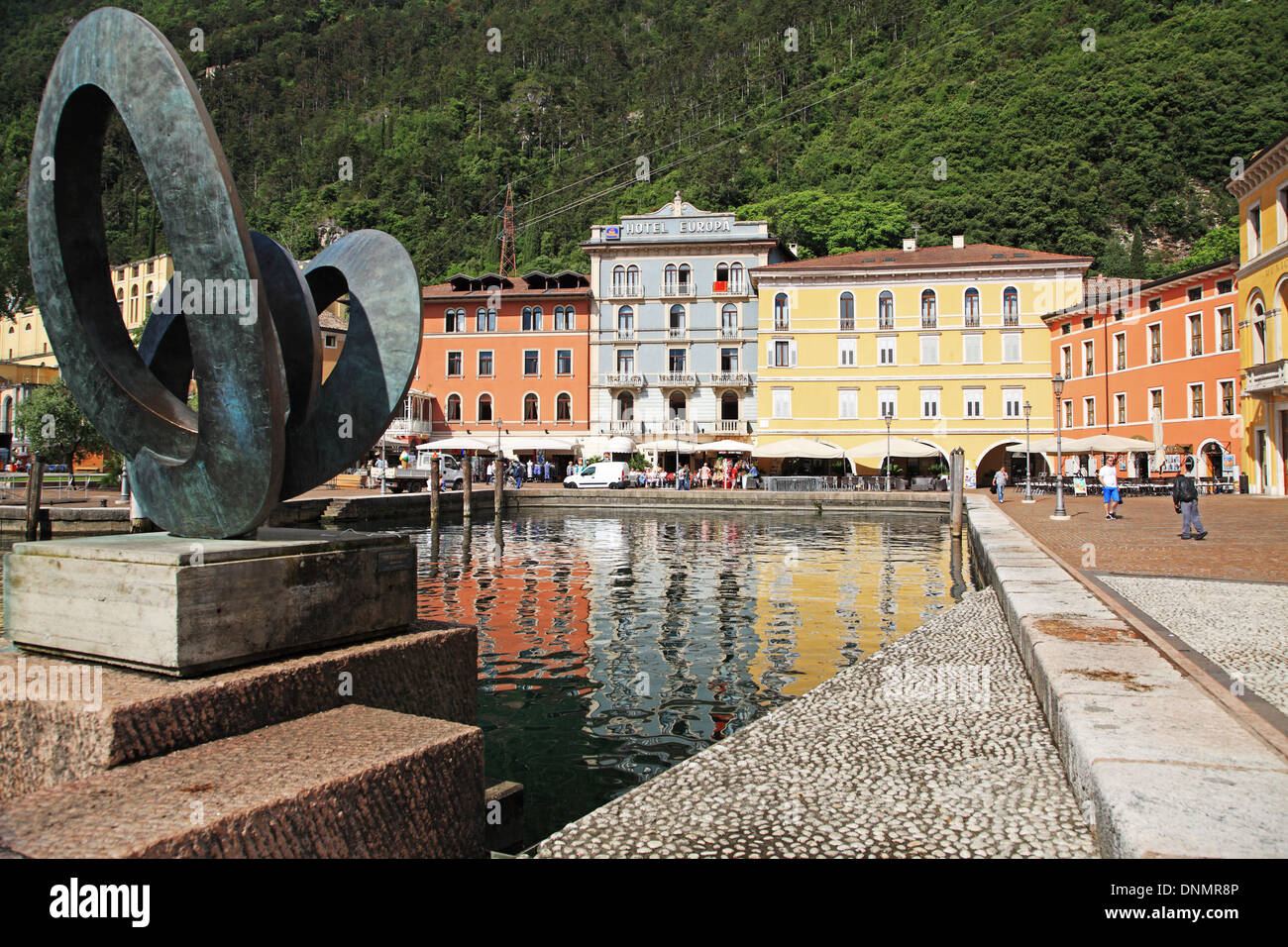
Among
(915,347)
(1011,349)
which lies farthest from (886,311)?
(1011,349)

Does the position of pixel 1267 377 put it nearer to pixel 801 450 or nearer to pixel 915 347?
pixel 801 450

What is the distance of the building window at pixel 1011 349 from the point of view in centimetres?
4438

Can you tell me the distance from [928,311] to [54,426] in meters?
40.9

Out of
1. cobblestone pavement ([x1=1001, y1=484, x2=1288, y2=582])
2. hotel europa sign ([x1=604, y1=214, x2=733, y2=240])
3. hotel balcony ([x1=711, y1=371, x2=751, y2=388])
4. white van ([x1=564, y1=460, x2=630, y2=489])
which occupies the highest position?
hotel europa sign ([x1=604, y1=214, x2=733, y2=240])

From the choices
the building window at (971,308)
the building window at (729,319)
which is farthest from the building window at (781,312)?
the building window at (971,308)

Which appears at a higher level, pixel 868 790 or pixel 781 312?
pixel 781 312

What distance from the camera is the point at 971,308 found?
44.7 m

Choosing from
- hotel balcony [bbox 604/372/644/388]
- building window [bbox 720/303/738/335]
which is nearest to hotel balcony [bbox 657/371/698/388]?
hotel balcony [bbox 604/372/644/388]

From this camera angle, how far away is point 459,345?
5222cm

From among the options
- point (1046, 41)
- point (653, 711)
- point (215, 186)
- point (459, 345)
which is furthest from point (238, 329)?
point (1046, 41)

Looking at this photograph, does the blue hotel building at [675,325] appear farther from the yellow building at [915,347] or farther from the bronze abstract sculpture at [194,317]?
the bronze abstract sculpture at [194,317]

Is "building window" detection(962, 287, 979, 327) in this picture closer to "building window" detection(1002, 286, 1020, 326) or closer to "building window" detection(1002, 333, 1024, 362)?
"building window" detection(1002, 286, 1020, 326)

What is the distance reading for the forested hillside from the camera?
60.0 m

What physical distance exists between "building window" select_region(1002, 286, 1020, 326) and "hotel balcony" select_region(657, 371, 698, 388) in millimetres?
17015
